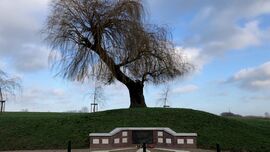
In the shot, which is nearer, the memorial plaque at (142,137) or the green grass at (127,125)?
the memorial plaque at (142,137)

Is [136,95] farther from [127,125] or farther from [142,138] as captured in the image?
[142,138]

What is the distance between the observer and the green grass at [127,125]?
20.5m

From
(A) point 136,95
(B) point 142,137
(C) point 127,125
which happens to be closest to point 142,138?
(B) point 142,137

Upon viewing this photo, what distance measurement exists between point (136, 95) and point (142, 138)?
8434 millimetres

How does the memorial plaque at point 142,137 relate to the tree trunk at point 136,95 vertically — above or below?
below

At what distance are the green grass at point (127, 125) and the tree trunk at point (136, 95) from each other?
2.99m

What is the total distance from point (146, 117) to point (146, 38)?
5.88m

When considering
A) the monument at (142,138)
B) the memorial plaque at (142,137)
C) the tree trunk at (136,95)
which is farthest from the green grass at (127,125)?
the tree trunk at (136,95)

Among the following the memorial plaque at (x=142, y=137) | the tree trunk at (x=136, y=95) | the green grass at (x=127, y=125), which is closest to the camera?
the memorial plaque at (x=142, y=137)

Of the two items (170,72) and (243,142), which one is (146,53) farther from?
(243,142)

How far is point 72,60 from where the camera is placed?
89.1 feet

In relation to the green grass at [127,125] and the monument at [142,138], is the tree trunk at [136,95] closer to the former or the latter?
the green grass at [127,125]

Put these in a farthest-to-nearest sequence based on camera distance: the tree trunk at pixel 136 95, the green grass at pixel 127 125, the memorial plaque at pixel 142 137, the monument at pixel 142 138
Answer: the tree trunk at pixel 136 95 < the green grass at pixel 127 125 < the memorial plaque at pixel 142 137 < the monument at pixel 142 138

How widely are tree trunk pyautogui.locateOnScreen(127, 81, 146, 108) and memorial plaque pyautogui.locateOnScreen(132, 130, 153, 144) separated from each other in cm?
788
